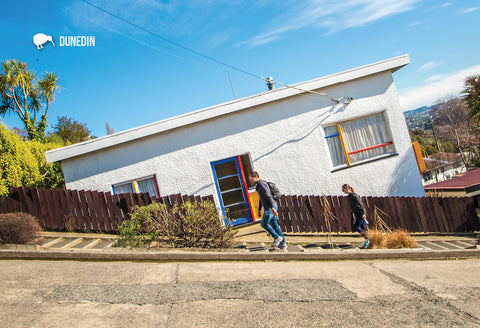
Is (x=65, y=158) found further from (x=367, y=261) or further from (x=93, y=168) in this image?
(x=367, y=261)

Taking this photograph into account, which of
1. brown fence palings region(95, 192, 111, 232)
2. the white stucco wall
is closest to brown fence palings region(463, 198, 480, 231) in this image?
the white stucco wall

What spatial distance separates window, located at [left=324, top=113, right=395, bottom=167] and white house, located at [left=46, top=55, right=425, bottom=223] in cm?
13

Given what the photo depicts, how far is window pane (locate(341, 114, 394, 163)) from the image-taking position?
10.9 meters

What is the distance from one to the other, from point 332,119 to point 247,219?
387 centimetres

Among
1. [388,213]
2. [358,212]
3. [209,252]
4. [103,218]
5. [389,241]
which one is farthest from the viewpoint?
[388,213]

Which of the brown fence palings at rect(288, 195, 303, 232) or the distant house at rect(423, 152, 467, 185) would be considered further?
the distant house at rect(423, 152, 467, 185)

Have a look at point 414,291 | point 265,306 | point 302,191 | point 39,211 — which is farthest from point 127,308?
point 302,191

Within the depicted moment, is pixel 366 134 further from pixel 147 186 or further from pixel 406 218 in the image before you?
pixel 147 186

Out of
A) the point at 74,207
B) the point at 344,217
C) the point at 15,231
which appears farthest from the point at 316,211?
the point at 15,231

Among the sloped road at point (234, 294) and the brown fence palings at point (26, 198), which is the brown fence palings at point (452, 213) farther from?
the brown fence palings at point (26, 198)

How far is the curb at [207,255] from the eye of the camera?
19.4 ft

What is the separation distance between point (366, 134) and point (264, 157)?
320 cm

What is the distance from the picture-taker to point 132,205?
29.6 feet

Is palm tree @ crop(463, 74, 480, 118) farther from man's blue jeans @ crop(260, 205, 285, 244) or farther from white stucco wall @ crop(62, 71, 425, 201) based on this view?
man's blue jeans @ crop(260, 205, 285, 244)
